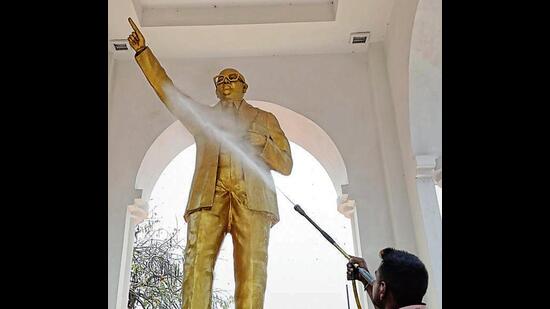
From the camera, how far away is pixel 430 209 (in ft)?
14.2

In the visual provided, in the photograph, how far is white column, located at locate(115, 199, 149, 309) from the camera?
445 cm

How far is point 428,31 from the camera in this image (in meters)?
4.42

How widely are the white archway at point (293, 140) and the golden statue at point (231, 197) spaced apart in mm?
1651

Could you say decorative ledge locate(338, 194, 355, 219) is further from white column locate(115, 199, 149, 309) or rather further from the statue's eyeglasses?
the statue's eyeglasses

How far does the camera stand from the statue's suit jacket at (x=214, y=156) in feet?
9.66

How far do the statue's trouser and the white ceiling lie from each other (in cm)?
227

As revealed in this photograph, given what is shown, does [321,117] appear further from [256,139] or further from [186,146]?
[256,139]

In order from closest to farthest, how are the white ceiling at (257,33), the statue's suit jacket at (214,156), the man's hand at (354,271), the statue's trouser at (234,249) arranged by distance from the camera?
the man's hand at (354,271), the statue's trouser at (234,249), the statue's suit jacket at (214,156), the white ceiling at (257,33)

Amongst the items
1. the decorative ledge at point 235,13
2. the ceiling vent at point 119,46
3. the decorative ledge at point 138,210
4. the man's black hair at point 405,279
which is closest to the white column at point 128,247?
the decorative ledge at point 138,210

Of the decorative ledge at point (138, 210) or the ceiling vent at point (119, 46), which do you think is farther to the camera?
the ceiling vent at point (119, 46)

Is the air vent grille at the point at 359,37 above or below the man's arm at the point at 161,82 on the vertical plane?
above

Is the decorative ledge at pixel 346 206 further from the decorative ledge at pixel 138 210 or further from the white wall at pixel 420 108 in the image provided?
the decorative ledge at pixel 138 210
